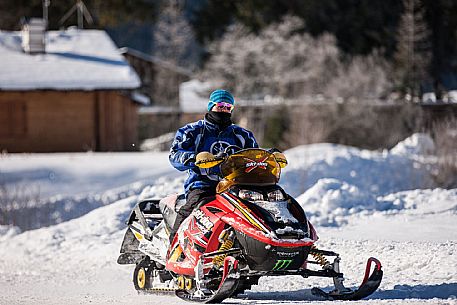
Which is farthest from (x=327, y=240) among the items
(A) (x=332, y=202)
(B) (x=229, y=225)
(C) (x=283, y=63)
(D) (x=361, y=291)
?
(C) (x=283, y=63)

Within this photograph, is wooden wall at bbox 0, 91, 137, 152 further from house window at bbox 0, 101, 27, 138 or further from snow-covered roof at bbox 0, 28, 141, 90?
snow-covered roof at bbox 0, 28, 141, 90

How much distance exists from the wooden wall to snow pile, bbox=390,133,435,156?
13.2 meters

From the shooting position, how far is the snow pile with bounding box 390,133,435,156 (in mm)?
23728

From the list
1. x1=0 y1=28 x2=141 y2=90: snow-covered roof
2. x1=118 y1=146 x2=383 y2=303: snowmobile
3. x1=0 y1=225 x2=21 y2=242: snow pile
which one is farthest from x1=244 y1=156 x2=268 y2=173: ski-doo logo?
x1=0 y1=28 x2=141 y2=90: snow-covered roof

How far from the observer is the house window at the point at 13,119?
121 feet

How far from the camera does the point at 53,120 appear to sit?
37.0 meters

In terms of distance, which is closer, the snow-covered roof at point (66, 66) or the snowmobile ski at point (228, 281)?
the snowmobile ski at point (228, 281)

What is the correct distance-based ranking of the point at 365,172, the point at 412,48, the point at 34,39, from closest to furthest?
the point at 365,172 < the point at 34,39 < the point at 412,48

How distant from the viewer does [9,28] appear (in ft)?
Answer: 183

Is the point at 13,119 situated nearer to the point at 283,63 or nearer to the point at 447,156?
the point at 447,156

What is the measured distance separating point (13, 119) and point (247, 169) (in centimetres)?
2988

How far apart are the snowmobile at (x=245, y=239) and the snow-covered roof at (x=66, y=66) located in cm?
2707

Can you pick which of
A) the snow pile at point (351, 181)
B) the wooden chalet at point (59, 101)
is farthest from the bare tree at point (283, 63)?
the snow pile at point (351, 181)

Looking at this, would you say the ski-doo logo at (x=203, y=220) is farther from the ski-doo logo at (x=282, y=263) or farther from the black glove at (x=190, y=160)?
the ski-doo logo at (x=282, y=263)
